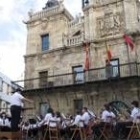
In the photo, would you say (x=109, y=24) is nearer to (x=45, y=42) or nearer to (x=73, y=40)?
(x=73, y=40)

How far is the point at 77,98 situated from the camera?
75.7 ft

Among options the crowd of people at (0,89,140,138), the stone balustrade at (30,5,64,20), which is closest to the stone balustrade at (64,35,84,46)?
the stone balustrade at (30,5,64,20)

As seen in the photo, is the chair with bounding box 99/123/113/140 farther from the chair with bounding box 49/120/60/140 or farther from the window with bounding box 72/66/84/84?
the window with bounding box 72/66/84/84

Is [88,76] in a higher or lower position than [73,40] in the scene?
lower

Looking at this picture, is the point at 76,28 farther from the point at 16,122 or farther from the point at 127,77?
the point at 16,122

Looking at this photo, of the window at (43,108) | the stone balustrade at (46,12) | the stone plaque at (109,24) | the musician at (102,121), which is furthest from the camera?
the stone balustrade at (46,12)

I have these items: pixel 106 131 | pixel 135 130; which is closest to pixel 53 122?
pixel 106 131

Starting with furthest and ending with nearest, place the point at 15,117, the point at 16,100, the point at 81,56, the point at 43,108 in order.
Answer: the point at 43,108, the point at 81,56, the point at 16,100, the point at 15,117

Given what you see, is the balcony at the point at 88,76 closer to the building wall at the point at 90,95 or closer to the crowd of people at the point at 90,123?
the building wall at the point at 90,95

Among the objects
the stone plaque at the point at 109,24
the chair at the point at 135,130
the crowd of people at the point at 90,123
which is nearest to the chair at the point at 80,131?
the crowd of people at the point at 90,123

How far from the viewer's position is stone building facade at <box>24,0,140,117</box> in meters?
21.9

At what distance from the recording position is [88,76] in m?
23.0

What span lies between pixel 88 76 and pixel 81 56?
7.02 ft

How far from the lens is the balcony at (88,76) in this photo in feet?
70.8
